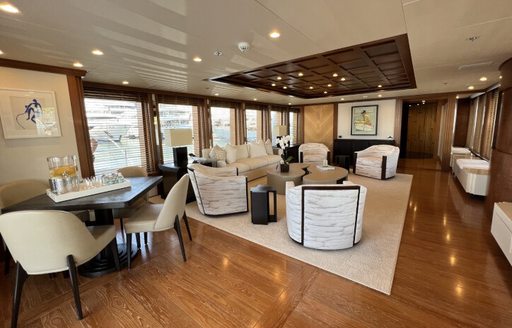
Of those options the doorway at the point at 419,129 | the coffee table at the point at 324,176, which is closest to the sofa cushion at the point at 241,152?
the coffee table at the point at 324,176

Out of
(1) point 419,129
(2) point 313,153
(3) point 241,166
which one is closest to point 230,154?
(3) point 241,166

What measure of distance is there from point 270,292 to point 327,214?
1028mm

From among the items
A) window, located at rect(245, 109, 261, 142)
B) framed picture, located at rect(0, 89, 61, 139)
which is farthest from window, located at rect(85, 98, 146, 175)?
window, located at rect(245, 109, 261, 142)

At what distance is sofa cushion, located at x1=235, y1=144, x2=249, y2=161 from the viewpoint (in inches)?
256

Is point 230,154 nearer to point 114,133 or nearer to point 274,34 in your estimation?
point 114,133

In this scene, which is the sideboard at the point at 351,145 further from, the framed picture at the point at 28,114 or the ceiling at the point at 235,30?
the framed picture at the point at 28,114

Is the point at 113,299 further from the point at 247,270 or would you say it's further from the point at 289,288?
the point at 289,288

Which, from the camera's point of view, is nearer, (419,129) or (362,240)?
(362,240)

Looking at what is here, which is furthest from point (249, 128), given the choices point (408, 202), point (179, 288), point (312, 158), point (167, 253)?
point (179, 288)

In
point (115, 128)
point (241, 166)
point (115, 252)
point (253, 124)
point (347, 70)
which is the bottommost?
point (115, 252)

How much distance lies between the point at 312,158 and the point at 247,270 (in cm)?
559

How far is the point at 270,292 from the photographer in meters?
2.13

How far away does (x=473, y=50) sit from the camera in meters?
2.98

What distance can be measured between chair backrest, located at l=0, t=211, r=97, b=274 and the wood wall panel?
A: 9.01 meters
